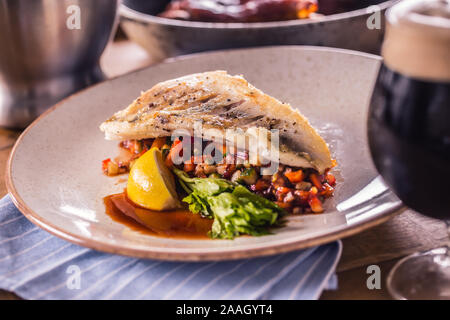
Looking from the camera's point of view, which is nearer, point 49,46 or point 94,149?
point 94,149

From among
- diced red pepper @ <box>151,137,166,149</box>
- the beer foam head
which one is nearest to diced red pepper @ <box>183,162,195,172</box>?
diced red pepper @ <box>151,137,166,149</box>

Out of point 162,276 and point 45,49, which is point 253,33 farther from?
point 162,276

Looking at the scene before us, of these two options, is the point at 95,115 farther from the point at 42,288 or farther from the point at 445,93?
the point at 445,93

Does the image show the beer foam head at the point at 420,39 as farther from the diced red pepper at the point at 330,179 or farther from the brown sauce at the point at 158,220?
the brown sauce at the point at 158,220

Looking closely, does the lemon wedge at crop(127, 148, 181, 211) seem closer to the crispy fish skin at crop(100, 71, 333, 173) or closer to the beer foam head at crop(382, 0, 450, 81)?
the crispy fish skin at crop(100, 71, 333, 173)

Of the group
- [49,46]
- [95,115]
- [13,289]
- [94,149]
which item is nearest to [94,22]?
[49,46]

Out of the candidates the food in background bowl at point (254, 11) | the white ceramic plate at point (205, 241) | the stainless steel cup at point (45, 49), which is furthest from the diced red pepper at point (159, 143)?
the food in background bowl at point (254, 11)
